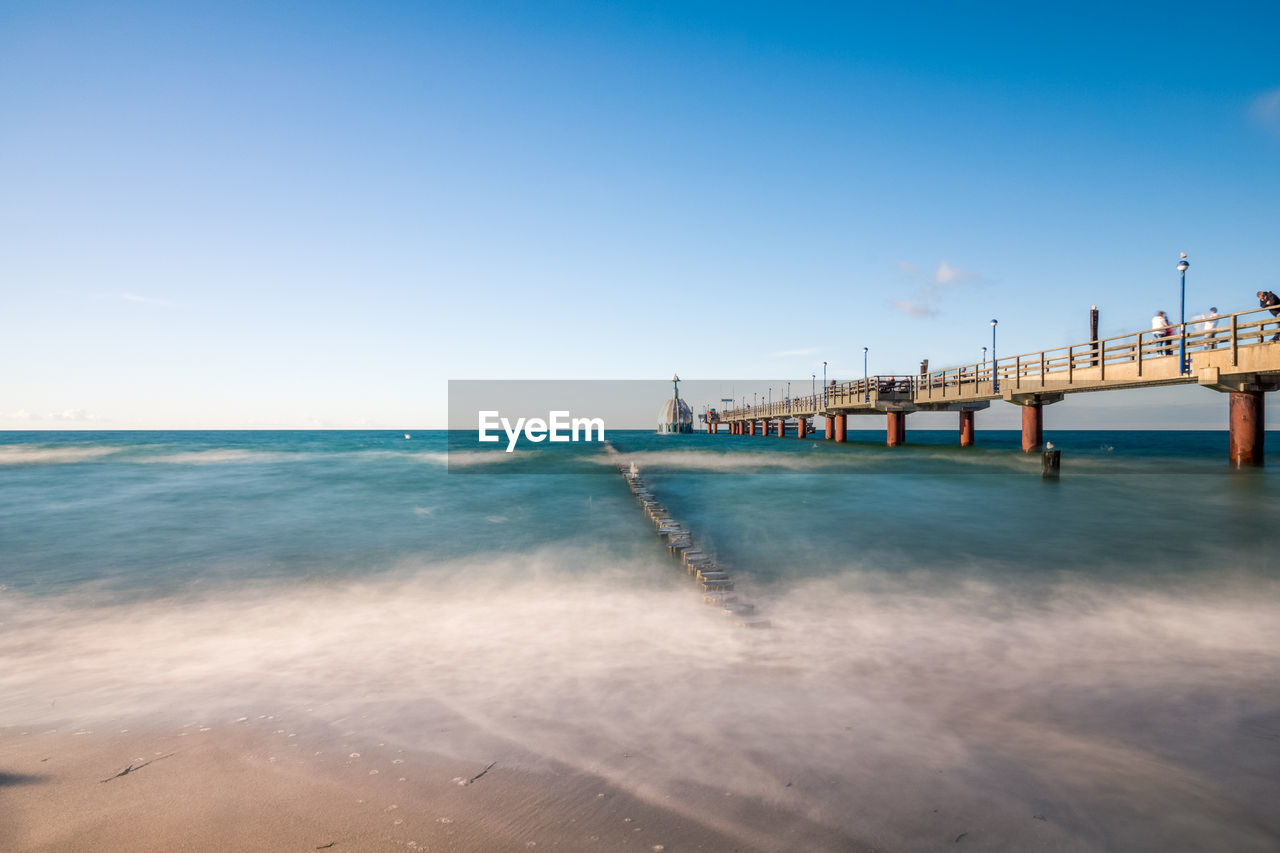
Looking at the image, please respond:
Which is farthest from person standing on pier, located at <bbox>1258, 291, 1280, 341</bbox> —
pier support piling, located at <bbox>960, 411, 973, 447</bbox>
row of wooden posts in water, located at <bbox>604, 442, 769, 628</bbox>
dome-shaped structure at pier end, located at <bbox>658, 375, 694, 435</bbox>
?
dome-shaped structure at pier end, located at <bbox>658, 375, 694, 435</bbox>

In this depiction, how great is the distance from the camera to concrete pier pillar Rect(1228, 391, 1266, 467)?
74.6 ft

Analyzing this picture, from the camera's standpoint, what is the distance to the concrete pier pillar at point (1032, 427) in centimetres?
3431

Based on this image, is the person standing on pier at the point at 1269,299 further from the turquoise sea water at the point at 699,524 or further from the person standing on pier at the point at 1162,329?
the turquoise sea water at the point at 699,524

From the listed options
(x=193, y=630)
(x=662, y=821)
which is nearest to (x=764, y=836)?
(x=662, y=821)

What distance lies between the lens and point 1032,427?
35.2m

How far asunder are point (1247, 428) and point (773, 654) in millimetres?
27204

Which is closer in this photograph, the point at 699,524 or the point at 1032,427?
the point at 699,524

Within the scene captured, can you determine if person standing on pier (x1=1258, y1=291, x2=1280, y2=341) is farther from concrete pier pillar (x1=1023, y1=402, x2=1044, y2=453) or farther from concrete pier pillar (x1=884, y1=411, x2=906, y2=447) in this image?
concrete pier pillar (x1=884, y1=411, x2=906, y2=447)

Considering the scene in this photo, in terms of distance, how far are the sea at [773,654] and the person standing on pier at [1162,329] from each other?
24.5ft

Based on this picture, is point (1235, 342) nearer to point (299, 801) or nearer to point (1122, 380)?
point (1122, 380)

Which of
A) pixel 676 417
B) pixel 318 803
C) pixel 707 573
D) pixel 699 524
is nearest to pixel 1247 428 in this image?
pixel 699 524

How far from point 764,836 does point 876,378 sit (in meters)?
45.4

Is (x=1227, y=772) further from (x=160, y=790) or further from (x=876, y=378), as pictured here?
(x=876, y=378)

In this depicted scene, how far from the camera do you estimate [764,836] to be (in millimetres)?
3438
